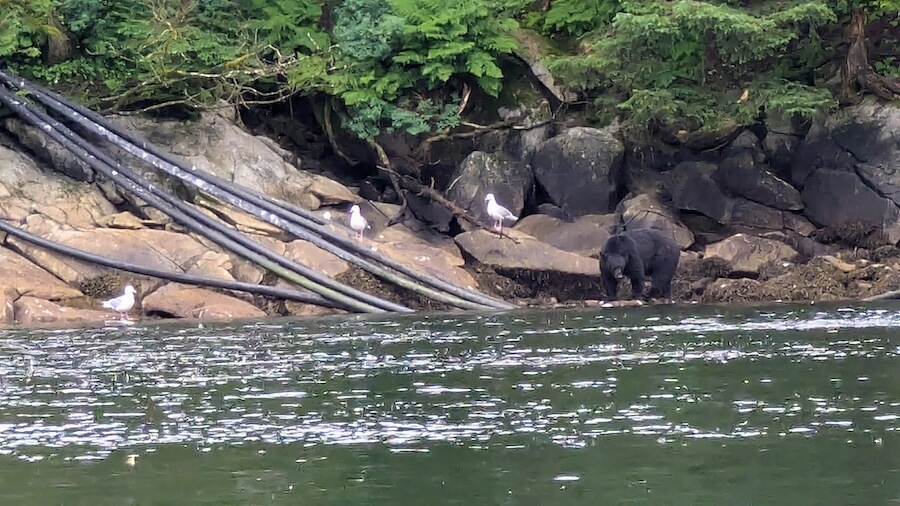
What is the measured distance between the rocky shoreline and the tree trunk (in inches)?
16.1

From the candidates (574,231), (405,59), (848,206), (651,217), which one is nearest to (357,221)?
(574,231)

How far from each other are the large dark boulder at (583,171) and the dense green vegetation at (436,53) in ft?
2.12

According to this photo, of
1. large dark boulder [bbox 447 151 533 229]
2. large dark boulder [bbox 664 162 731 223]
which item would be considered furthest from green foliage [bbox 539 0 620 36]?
large dark boulder [bbox 664 162 731 223]

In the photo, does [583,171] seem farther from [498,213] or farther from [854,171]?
[854,171]

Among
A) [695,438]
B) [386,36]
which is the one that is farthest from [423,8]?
[695,438]

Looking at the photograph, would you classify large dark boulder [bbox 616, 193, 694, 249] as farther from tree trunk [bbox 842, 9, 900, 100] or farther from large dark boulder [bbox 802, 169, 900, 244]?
tree trunk [bbox 842, 9, 900, 100]

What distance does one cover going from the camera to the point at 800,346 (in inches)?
532

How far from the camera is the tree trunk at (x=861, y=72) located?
79.0ft

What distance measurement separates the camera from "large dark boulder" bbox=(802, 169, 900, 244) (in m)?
22.8

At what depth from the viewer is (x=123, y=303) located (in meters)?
19.8

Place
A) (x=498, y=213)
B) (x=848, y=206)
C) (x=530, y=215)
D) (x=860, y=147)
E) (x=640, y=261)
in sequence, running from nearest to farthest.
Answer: (x=640, y=261)
(x=498, y=213)
(x=848, y=206)
(x=860, y=147)
(x=530, y=215)

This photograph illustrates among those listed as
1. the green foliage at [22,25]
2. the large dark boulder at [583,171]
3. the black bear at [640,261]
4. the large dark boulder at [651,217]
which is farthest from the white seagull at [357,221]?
the green foliage at [22,25]

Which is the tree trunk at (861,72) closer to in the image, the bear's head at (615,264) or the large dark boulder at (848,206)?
the large dark boulder at (848,206)

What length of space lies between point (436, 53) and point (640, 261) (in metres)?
6.92
